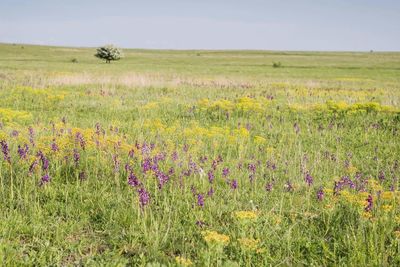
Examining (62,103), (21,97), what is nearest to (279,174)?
(62,103)

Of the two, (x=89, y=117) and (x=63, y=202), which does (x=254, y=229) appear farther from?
(x=89, y=117)

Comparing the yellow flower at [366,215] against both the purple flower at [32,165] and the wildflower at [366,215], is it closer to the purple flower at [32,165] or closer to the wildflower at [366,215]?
the wildflower at [366,215]

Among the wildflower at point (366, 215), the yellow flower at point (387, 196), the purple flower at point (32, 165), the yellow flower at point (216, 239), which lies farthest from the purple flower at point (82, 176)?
the yellow flower at point (387, 196)

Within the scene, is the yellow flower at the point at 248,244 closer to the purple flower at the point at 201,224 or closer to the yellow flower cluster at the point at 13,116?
the purple flower at the point at 201,224

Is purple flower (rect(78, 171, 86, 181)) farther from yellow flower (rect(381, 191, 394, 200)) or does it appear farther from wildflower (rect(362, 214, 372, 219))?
yellow flower (rect(381, 191, 394, 200))

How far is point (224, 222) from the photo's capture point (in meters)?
4.98

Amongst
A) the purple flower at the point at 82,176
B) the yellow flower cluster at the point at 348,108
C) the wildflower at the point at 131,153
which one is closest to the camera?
the purple flower at the point at 82,176

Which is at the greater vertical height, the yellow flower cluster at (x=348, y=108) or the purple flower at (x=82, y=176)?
the yellow flower cluster at (x=348, y=108)

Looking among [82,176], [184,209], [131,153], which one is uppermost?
[131,153]

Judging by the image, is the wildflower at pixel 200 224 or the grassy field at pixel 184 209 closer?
the grassy field at pixel 184 209

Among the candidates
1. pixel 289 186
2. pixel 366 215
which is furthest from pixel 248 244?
pixel 289 186

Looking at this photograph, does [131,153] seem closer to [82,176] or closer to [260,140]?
[82,176]

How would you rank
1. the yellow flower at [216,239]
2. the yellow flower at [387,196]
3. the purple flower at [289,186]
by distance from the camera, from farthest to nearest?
the purple flower at [289,186]
the yellow flower at [387,196]
the yellow flower at [216,239]

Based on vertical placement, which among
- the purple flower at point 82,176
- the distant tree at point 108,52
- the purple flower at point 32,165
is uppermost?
the distant tree at point 108,52
